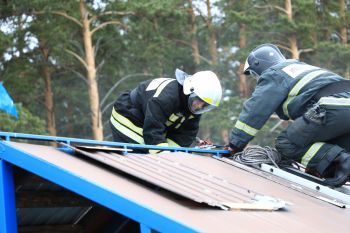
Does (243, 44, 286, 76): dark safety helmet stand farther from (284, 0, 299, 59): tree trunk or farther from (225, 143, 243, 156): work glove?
(284, 0, 299, 59): tree trunk

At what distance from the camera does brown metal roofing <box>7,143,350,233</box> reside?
2887 mm

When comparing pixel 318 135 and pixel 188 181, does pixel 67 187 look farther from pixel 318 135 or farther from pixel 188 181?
pixel 318 135

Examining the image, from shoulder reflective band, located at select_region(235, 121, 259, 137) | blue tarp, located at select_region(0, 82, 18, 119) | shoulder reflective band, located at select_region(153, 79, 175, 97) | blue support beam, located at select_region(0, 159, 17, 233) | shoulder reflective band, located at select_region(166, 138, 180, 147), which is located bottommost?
blue tarp, located at select_region(0, 82, 18, 119)

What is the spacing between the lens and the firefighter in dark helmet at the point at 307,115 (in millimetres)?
5027

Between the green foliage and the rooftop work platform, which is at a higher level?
the rooftop work platform

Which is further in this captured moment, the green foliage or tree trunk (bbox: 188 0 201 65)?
tree trunk (bbox: 188 0 201 65)

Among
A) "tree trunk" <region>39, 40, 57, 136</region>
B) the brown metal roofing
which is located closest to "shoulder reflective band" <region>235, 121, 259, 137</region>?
the brown metal roofing

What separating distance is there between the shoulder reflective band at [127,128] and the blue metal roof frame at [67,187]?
2745 millimetres

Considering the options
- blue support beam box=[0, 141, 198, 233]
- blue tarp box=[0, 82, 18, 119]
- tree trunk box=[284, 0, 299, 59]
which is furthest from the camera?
tree trunk box=[284, 0, 299, 59]

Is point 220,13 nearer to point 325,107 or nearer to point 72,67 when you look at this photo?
point 72,67

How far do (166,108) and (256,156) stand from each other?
41.3 inches

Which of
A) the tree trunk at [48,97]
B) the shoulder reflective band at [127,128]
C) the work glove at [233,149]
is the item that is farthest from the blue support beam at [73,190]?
the tree trunk at [48,97]

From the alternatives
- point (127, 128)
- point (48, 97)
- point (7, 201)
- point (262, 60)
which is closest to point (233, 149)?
point (262, 60)

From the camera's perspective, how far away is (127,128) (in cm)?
638
